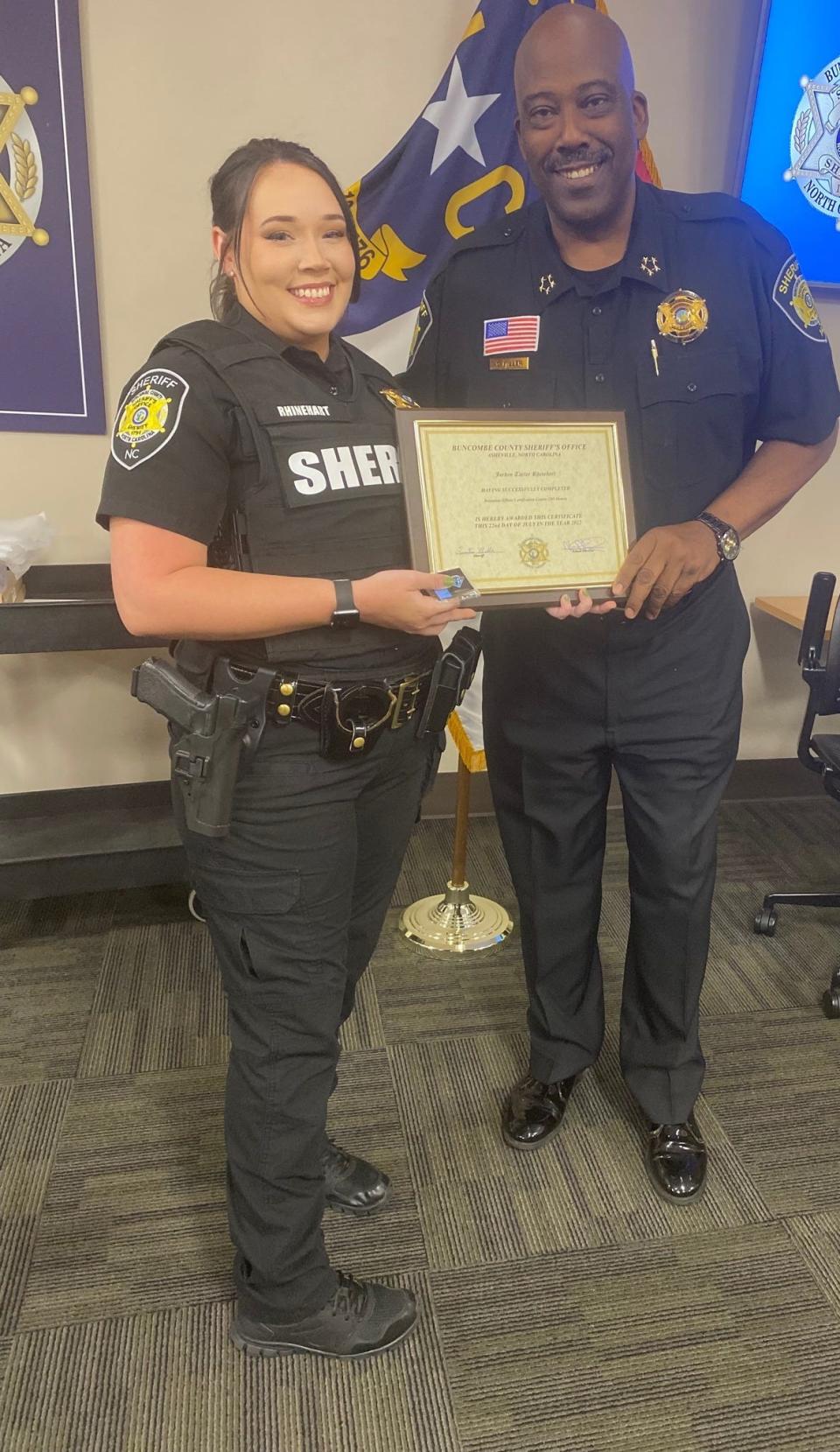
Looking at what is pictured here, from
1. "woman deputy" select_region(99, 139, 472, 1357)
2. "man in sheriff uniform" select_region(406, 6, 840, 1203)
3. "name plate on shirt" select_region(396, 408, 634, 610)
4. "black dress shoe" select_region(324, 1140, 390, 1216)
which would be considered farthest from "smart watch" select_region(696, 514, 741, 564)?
"black dress shoe" select_region(324, 1140, 390, 1216)

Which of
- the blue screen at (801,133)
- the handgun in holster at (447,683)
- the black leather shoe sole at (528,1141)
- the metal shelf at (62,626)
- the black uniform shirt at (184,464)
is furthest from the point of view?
the blue screen at (801,133)

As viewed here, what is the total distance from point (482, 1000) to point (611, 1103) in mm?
411

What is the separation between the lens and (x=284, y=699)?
3.57 ft

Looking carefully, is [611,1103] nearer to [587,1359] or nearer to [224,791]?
[587,1359]

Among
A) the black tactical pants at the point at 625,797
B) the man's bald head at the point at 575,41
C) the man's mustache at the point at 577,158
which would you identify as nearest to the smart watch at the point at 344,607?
the black tactical pants at the point at 625,797

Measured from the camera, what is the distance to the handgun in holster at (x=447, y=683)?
121 cm

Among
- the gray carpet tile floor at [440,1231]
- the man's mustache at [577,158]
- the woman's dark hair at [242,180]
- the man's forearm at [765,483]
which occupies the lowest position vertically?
the gray carpet tile floor at [440,1231]

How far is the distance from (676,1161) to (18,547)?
1.91 meters

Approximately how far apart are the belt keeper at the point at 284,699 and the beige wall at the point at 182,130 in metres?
1.62

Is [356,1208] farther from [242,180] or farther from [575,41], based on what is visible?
[575,41]

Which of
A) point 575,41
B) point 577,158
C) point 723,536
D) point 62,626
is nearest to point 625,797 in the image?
point 723,536

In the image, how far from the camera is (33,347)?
2.32 metres

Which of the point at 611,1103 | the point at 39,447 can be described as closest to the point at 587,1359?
the point at 611,1103

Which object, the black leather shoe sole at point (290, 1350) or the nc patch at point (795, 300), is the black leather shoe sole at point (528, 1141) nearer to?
the black leather shoe sole at point (290, 1350)
